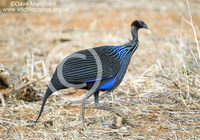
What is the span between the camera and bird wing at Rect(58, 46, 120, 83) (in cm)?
344

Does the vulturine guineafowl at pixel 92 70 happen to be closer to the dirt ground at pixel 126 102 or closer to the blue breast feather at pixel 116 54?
the blue breast feather at pixel 116 54

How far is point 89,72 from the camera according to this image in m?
3.47

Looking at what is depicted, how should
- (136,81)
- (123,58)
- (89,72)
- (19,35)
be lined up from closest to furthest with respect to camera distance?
(89,72) < (123,58) < (136,81) < (19,35)

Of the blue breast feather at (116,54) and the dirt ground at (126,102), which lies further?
the blue breast feather at (116,54)

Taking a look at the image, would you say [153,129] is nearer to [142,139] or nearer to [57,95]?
[142,139]

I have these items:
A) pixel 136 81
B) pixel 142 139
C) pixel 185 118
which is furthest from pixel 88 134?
pixel 136 81

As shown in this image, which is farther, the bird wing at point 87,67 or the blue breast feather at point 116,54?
the blue breast feather at point 116,54

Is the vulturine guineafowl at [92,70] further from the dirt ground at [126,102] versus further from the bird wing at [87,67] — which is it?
the dirt ground at [126,102]

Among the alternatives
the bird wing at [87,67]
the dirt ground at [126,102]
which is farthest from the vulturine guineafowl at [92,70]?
the dirt ground at [126,102]

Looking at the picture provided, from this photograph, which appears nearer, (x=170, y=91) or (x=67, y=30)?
(x=170, y=91)

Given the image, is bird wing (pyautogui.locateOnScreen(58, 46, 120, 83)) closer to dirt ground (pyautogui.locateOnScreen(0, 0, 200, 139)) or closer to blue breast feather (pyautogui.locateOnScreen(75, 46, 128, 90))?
blue breast feather (pyautogui.locateOnScreen(75, 46, 128, 90))

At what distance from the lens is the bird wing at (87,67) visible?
3.44 metres

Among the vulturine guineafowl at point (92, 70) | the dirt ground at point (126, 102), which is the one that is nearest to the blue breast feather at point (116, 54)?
the vulturine guineafowl at point (92, 70)

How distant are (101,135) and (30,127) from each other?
840 millimetres
